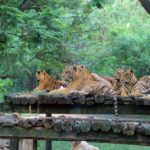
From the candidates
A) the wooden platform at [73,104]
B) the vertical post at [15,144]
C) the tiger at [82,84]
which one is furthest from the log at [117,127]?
the vertical post at [15,144]

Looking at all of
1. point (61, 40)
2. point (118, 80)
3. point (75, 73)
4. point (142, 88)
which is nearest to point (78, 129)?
point (142, 88)

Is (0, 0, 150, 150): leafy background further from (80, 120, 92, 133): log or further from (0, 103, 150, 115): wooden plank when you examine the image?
(80, 120, 92, 133): log

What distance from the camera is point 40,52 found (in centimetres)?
1165

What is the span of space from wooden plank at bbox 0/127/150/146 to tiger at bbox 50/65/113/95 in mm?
933

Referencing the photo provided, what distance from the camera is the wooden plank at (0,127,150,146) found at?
3.66 meters

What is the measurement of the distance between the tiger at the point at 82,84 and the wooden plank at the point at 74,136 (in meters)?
0.93

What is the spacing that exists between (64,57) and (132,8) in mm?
9865

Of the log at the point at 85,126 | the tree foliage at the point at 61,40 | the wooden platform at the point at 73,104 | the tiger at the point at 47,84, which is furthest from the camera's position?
the tree foliage at the point at 61,40

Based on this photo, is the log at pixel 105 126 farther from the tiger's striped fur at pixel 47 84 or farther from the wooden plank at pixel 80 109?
the tiger's striped fur at pixel 47 84

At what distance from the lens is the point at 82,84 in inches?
206

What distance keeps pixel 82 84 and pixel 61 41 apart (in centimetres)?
551

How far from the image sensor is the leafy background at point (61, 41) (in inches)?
336

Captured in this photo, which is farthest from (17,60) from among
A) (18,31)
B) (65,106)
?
(65,106)

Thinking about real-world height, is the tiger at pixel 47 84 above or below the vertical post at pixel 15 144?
above
